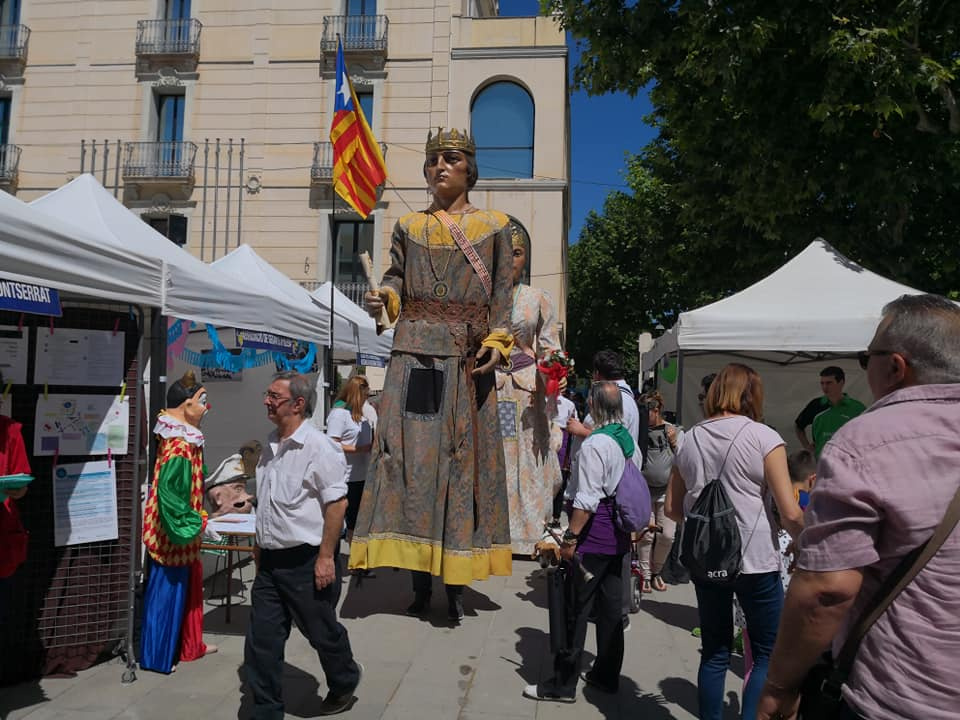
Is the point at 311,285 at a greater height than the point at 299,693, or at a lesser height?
greater

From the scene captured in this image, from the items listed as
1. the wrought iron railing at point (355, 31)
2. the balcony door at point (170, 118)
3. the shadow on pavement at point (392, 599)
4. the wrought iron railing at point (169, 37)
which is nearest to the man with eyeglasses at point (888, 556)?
the shadow on pavement at point (392, 599)

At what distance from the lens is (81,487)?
3.76 meters

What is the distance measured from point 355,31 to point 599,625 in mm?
18828

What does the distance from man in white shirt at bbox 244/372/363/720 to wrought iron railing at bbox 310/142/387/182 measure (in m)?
16.7

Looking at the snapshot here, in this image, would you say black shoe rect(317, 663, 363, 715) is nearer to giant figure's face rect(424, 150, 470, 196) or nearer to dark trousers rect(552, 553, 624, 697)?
dark trousers rect(552, 553, 624, 697)

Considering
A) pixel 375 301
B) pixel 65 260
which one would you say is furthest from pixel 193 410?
pixel 375 301

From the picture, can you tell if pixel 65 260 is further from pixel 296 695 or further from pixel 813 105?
pixel 813 105

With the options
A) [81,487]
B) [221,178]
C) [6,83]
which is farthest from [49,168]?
[81,487]

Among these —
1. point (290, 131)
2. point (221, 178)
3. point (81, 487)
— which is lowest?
point (81, 487)

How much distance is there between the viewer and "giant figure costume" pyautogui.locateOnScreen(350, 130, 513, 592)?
443 cm

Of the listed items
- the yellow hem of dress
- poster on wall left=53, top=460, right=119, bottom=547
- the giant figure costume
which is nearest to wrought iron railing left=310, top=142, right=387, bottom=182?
the giant figure costume

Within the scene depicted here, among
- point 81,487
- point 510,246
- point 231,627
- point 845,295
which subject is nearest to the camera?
point 81,487

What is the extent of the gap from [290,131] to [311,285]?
4221 millimetres

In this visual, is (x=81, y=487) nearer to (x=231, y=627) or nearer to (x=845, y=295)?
(x=231, y=627)
